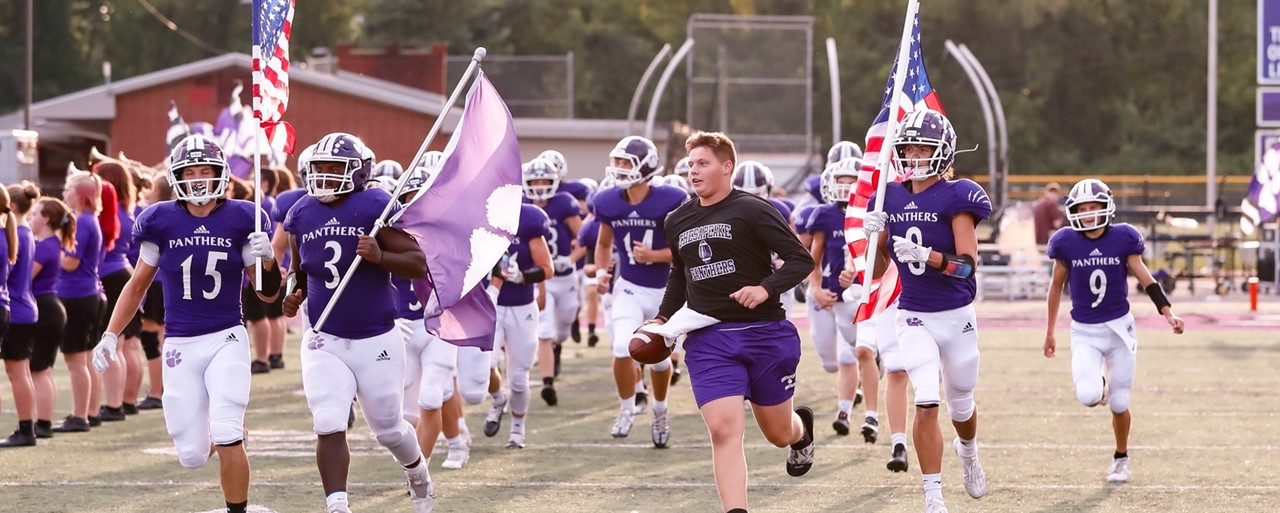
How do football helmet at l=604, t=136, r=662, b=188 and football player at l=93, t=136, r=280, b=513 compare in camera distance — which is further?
football helmet at l=604, t=136, r=662, b=188

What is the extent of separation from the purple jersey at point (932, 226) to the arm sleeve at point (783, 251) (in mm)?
1057

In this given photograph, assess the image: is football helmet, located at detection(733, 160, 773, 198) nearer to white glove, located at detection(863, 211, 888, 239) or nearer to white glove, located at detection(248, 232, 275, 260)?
white glove, located at detection(863, 211, 888, 239)

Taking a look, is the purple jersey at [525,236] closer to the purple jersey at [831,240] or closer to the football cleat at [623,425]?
the football cleat at [623,425]

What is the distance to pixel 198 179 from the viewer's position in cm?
762

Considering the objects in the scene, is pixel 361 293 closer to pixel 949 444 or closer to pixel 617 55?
pixel 949 444

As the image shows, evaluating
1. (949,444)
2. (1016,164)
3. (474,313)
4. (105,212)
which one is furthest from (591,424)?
(1016,164)

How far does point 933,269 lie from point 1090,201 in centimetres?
187

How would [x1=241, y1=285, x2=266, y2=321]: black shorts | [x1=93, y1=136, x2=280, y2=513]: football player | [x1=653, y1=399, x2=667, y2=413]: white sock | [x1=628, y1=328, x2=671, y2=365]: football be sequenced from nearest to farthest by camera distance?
[x1=628, y1=328, x2=671, y2=365]: football → [x1=93, y1=136, x2=280, y2=513]: football player → [x1=653, y1=399, x2=667, y2=413]: white sock → [x1=241, y1=285, x2=266, y2=321]: black shorts

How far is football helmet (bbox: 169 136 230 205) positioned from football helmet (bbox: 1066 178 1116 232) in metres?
4.66

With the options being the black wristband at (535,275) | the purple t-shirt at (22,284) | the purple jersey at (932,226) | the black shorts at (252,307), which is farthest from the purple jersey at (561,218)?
the purple jersey at (932,226)

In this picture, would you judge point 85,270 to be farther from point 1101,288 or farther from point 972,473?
point 1101,288

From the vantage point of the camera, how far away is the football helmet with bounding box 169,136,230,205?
762 cm

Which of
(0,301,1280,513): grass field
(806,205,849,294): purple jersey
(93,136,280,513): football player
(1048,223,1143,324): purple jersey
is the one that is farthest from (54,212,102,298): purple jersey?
(1048,223,1143,324): purple jersey

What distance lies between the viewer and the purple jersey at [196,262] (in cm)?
766
